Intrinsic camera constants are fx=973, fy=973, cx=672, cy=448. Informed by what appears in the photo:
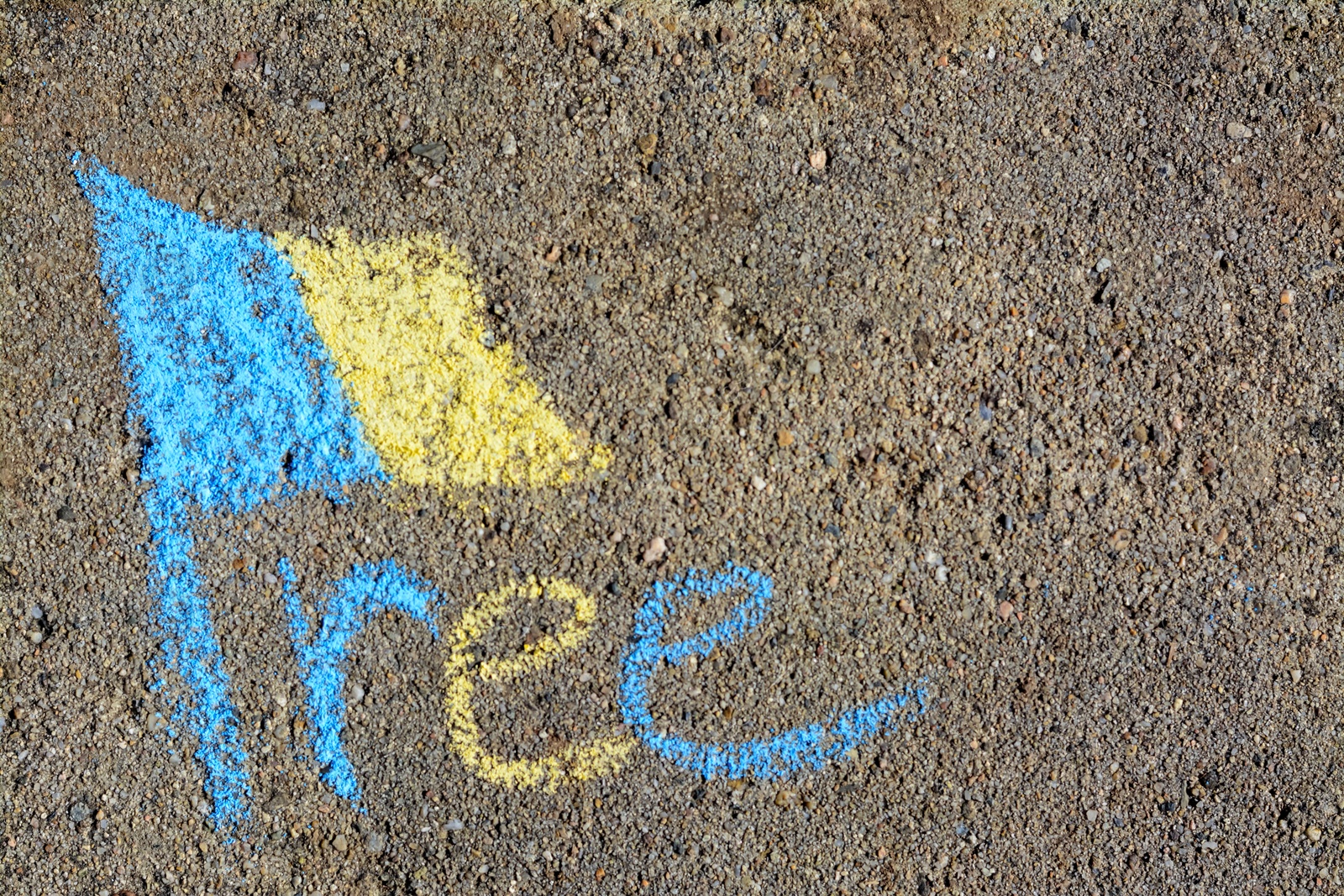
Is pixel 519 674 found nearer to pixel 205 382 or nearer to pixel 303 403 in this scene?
pixel 303 403

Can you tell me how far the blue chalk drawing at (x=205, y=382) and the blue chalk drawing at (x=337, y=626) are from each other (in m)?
0.24

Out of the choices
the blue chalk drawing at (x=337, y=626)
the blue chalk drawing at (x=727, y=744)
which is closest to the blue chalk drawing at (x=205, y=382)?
the blue chalk drawing at (x=337, y=626)

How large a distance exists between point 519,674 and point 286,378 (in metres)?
1.05

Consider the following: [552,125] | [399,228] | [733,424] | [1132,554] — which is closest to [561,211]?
[552,125]

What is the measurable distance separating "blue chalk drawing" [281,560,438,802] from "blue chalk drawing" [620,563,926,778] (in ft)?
1.95

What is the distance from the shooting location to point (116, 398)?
8.87 ft

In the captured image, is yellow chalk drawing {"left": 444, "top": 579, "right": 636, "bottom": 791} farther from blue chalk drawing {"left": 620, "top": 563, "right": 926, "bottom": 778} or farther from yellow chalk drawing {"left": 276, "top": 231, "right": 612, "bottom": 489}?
yellow chalk drawing {"left": 276, "top": 231, "right": 612, "bottom": 489}

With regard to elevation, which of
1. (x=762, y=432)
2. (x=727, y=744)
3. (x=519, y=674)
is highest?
(x=762, y=432)

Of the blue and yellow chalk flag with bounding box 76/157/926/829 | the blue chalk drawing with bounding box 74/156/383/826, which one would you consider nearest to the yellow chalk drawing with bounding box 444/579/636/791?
the blue and yellow chalk flag with bounding box 76/157/926/829

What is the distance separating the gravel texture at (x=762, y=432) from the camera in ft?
8.92

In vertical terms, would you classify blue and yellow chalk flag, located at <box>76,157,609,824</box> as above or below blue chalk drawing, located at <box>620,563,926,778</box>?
above

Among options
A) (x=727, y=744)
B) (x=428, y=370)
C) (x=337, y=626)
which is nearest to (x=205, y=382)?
(x=428, y=370)

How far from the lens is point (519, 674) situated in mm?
2744

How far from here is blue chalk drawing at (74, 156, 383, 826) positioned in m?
2.69
